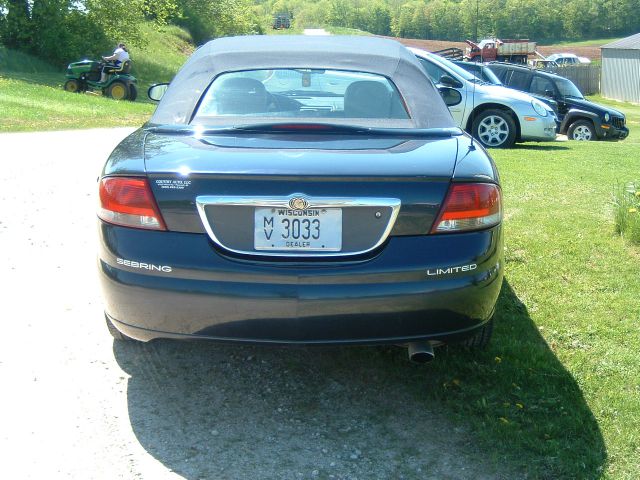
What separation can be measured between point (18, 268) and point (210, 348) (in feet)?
6.29

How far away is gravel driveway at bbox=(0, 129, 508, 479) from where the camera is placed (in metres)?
3.30

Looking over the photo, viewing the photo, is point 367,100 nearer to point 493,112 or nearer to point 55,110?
point 493,112

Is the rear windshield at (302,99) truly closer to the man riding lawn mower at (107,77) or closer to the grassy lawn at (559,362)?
the grassy lawn at (559,362)

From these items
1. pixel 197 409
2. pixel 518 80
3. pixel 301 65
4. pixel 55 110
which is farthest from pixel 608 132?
pixel 197 409

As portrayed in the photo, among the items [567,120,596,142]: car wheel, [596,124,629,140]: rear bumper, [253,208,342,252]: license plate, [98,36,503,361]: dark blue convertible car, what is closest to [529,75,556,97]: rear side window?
[567,120,596,142]: car wheel

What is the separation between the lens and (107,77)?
84.1 feet

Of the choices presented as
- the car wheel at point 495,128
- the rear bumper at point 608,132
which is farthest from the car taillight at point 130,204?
the rear bumper at point 608,132

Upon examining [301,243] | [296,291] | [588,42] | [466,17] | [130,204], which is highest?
[130,204]

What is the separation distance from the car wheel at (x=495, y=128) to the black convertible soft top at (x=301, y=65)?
29.1 feet

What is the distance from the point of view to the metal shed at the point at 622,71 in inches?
2023

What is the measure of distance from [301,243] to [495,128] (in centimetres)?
1116

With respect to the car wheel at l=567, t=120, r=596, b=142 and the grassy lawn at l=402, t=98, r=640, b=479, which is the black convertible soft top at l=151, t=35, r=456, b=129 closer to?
the grassy lawn at l=402, t=98, r=640, b=479

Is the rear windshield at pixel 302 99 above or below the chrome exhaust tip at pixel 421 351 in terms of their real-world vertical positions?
above

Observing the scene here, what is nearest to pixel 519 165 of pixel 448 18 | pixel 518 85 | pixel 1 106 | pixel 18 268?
pixel 18 268
